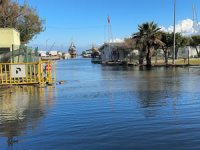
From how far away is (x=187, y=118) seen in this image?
11984 millimetres

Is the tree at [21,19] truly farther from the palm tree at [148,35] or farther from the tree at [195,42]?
the tree at [195,42]

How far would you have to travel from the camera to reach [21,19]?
59500mm

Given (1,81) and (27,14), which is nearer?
(1,81)

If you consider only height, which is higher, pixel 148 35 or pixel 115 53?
pixel 148 35

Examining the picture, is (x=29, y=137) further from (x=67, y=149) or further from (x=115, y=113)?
(x=115, y=113)

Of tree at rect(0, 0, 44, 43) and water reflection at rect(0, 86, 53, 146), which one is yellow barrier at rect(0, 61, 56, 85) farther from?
tree at rect(0, 0, 44, 43)

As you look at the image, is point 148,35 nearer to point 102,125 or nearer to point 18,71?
point 18,71

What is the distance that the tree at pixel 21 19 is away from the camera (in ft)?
183

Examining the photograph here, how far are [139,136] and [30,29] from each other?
5369 centimetres

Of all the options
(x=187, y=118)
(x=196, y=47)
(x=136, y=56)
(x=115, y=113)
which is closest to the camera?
(x=187, y=118)

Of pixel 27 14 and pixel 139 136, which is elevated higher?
pixel 27 14

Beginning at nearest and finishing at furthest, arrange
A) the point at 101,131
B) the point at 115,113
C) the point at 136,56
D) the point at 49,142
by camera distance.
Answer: the point at 49,142
the point at 101,131
the point at 115,113
the point at 136,56

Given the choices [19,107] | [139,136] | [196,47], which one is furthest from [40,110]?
[196,47]

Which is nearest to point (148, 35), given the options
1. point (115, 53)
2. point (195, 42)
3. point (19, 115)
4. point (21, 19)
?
point (21, 19)
